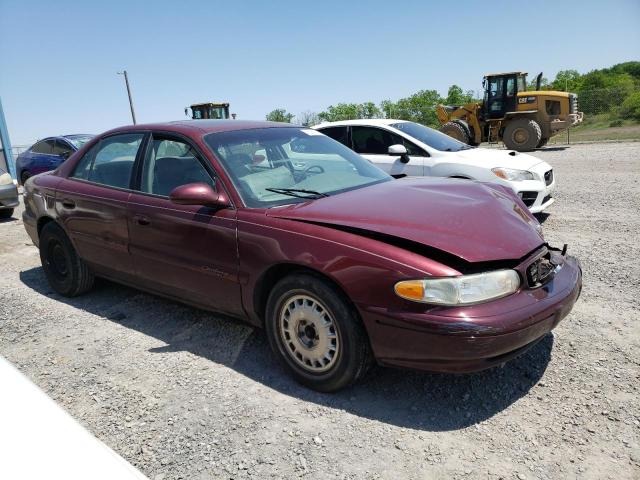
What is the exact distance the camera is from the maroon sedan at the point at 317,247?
8.20ft

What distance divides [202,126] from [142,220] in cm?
84

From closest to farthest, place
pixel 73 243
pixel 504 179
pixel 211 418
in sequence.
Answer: pixel 211 418 → pixel 73 243 → pixel 504 179

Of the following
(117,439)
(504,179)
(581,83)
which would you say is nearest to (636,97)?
(581,83)

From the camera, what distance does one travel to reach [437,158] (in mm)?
7059

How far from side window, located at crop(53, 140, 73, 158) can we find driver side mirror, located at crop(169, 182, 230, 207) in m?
10.3

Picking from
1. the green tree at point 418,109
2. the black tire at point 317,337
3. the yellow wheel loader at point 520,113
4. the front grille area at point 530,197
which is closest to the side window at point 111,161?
the black tire at point 317,337

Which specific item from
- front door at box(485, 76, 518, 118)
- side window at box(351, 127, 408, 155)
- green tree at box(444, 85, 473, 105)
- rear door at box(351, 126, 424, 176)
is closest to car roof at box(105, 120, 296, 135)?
rear door at box(351, 126, 424, 176)

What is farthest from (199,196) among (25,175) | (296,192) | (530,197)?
(25,175)

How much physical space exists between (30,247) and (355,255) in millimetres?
6239

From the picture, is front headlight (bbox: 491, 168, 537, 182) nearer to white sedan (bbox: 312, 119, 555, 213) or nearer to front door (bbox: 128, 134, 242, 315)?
white sedan (bbox: 312, 119, 555, 213)

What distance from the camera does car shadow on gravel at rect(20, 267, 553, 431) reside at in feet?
8.92

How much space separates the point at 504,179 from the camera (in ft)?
21.8

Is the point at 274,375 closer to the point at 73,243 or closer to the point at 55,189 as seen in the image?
the point at 73,243

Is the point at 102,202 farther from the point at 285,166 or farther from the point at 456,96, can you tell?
the point at 456,96
